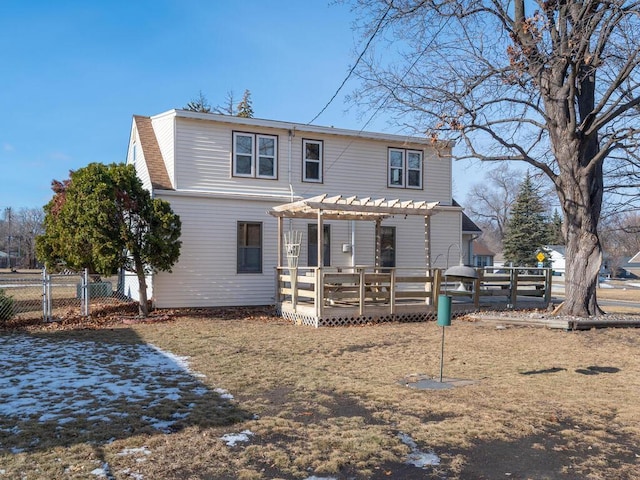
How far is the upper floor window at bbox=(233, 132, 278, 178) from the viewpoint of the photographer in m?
15.7

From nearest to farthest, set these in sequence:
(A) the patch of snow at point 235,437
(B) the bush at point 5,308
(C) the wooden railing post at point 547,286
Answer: (A) the patch of snow at point 235,437, (B) the bush at point 5,308, (C) the wooden railing post at point 547,286

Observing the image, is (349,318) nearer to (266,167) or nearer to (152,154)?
(266,167)

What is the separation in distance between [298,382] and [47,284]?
7.59 m

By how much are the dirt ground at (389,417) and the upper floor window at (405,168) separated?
27.7 ft

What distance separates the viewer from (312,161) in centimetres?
1659

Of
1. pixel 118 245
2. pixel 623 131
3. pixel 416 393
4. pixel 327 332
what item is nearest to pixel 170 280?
pixel 118 245

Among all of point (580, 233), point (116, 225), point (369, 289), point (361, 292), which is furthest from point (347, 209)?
point (580, 233)

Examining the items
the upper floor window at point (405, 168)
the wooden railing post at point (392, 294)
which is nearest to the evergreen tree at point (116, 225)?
the wooden railing post at point (392, 294)

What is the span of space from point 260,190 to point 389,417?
11.2 metres

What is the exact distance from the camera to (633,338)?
10977 mm

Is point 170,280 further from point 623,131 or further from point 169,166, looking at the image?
point 623,131

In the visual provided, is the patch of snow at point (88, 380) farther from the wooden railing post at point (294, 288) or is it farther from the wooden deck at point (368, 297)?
the wooden railing post at point (294, 288)

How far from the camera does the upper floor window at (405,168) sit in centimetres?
1783

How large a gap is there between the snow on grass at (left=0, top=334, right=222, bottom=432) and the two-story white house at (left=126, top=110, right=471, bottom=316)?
561cm
